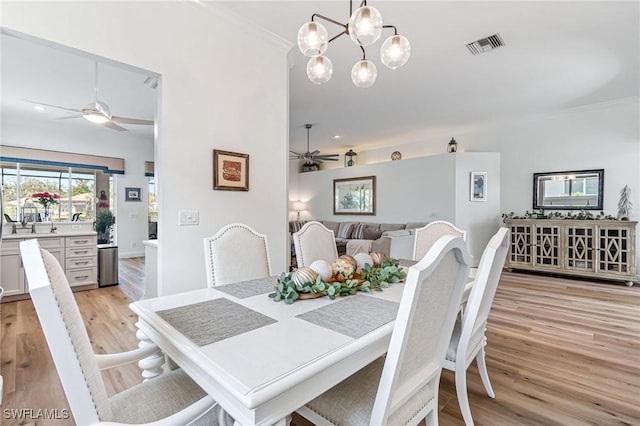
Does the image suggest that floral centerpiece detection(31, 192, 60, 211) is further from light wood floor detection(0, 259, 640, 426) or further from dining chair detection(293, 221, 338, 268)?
dining chair detection(293, 221, 338, 268)

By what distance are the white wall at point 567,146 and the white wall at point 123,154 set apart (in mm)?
6893

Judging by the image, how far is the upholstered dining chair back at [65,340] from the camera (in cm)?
65

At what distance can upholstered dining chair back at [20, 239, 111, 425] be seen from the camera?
65 centimetres

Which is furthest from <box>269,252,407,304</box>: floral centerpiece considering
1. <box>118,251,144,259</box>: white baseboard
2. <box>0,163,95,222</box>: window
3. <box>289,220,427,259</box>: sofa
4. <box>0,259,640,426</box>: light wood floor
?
<box>118,251,144,259</box>: white baseboard

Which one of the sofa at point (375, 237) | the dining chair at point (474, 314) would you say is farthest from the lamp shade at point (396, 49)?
the sofa at point (375, 237)

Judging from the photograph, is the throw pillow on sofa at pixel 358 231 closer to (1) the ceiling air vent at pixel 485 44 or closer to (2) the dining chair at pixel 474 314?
(1) the ceiling air vent at pixel 485 44

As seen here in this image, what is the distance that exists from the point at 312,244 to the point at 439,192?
438 centimetres

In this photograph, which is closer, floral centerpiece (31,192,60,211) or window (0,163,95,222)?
floral centerpiece (31,192,60,211)

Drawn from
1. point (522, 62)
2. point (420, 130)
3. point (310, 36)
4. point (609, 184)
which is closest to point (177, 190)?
point (310, 36)

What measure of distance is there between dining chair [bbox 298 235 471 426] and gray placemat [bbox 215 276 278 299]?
595mm

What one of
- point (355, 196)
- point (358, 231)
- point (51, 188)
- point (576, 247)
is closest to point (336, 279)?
point (576, 247)

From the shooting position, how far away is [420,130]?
6207 millimetres

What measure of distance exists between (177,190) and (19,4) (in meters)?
1.28

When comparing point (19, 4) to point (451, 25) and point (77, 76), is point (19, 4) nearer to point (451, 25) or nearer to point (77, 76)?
point (77, 76)
